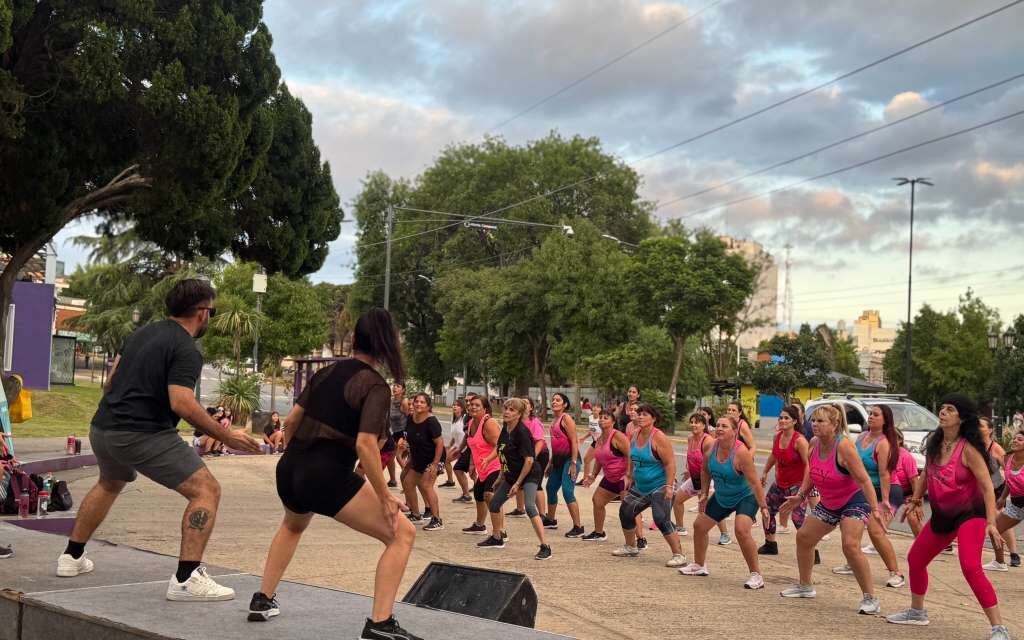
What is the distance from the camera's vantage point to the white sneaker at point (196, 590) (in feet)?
20.2

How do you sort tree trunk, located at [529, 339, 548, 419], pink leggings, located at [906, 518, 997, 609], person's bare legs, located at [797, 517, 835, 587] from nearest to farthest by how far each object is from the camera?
pink leggings, located at [906, 518, 997, 609] → person's bare legs, located at [797, 517, 835, 587] → tree trunk, located at [529, 339, 548, 419]

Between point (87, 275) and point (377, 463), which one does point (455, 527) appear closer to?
point (377, 463)

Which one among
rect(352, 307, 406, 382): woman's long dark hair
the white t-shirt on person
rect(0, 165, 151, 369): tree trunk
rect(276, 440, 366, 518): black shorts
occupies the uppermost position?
rect(0, 165, 151, 369): tree trunk

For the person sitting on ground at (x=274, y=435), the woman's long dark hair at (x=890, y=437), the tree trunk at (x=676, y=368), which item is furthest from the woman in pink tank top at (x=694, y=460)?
the tree trunk at (x=676, y=368)

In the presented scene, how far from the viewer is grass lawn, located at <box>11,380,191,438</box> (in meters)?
29.4

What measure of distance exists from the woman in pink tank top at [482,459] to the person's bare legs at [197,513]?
20.2 feet

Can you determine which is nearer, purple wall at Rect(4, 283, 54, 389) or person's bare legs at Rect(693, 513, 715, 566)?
person's bare legs at Rect(693, 513, 715, 566)

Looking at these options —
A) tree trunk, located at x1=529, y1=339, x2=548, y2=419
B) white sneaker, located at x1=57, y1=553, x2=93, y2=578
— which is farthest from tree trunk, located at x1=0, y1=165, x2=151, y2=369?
tree trunk, located at x1=529, y1=339, x2=548, y2=419

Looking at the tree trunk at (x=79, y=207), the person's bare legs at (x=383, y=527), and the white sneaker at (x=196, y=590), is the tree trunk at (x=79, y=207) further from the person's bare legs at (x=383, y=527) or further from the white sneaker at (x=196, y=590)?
the person's bare legs at (x=383, y=527)

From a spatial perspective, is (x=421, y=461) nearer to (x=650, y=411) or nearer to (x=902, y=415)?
(x=650, y=411)

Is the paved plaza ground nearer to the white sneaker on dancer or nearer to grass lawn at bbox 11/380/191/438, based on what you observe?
the white sneaker on dancer

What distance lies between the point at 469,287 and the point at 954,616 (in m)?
50.2

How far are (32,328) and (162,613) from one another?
112ft

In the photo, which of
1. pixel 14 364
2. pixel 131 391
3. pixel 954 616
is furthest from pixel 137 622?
pixel 14 364
